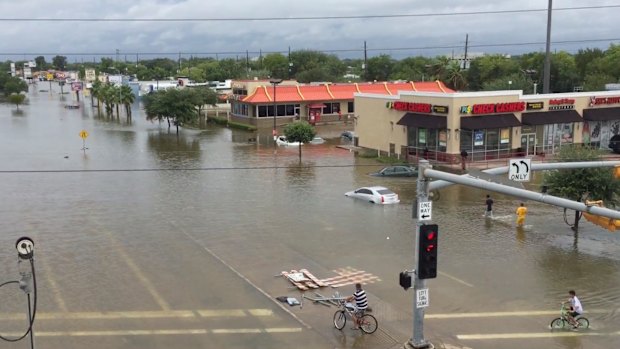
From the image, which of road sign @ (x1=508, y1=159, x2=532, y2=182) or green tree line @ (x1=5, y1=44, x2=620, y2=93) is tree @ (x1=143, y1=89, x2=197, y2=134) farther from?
road sign @ (x1=508, y1=159, x2=532, y2=182)

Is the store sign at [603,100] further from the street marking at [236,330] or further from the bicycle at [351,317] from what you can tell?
the street marking at [236,330]

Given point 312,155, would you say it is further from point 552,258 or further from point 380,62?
point 380,62

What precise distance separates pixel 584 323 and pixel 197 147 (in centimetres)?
4417

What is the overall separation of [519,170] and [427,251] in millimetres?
2684

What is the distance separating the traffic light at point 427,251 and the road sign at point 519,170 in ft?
6.72

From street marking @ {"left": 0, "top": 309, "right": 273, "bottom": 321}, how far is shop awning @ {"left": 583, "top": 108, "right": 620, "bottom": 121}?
4059 centimetres

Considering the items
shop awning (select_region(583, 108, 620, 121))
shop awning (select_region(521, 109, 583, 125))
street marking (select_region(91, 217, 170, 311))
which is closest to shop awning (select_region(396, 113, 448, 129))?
shop awning (select_region(521, 109, 583, 125))

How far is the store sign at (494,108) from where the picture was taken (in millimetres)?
45312

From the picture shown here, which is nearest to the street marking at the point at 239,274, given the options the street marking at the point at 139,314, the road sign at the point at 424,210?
the street marking at the point at 139,314

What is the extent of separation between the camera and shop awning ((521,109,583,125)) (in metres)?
47.8

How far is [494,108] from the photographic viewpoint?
→ 151 feet

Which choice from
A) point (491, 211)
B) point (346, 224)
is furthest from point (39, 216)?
point (491, 211)

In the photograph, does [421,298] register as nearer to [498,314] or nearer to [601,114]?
[498,314]

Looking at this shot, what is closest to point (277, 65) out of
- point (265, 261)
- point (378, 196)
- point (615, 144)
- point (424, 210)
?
point (615, 144)
